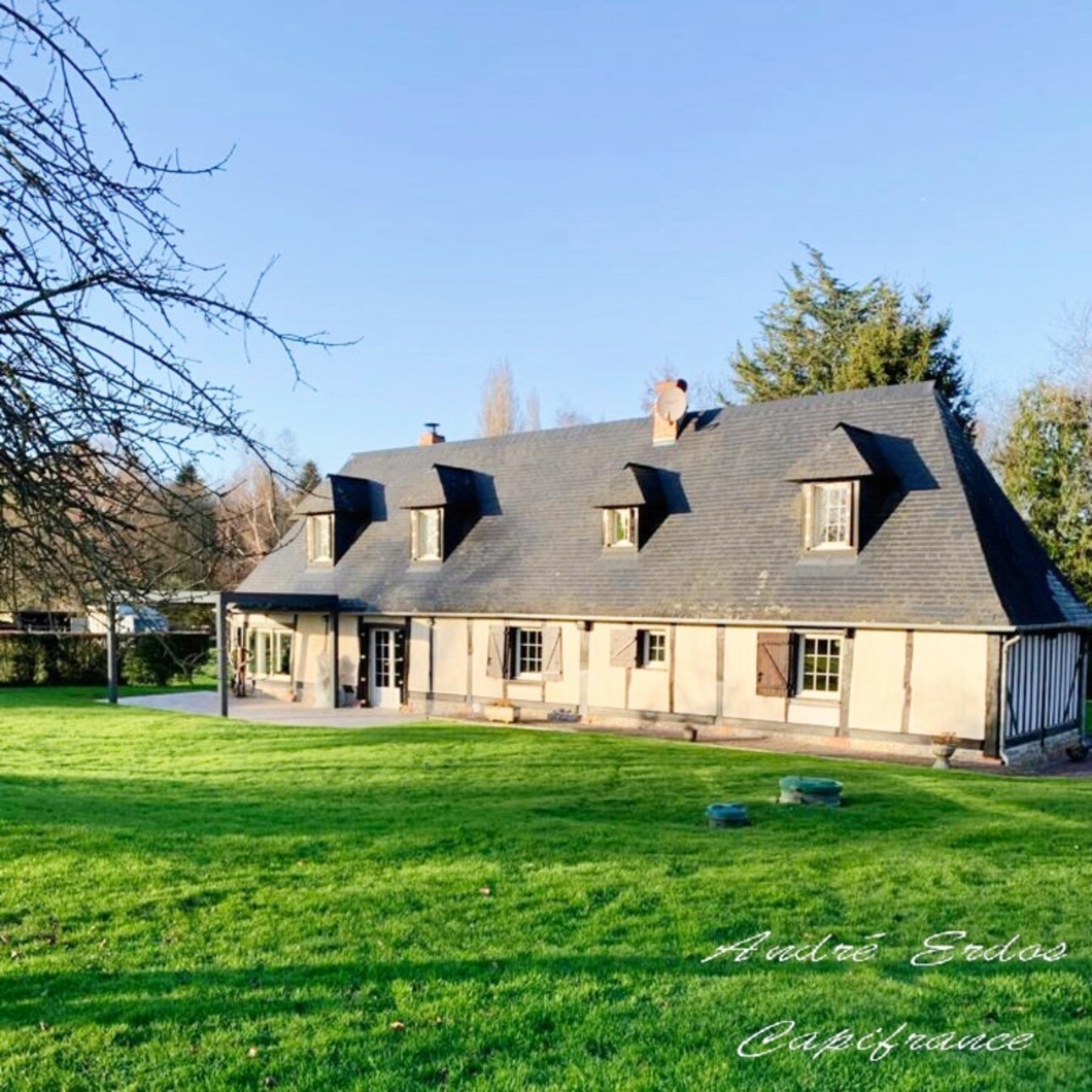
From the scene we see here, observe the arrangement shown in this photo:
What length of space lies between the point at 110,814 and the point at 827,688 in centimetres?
1116

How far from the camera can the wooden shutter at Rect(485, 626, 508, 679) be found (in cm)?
1883

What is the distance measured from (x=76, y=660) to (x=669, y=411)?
19347mm

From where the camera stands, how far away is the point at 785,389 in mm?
33062

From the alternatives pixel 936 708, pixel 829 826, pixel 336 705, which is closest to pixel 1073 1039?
pixel 829 826

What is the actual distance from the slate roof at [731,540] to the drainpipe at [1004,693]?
336mm

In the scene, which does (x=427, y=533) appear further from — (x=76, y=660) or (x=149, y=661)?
(x=76, y=660)

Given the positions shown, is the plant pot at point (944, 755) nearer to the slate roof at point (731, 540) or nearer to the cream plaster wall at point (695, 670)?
the slate roof at point (731, 540)

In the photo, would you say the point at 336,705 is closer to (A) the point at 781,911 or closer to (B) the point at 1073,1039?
(A) the point at 781,911

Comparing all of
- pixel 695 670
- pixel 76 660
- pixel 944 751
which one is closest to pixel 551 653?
pixel 695 670

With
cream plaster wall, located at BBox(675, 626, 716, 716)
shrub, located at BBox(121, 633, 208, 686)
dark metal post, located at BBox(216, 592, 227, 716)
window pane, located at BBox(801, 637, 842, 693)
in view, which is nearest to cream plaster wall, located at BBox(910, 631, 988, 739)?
window pane, located at BBox(801, 637, 842, 693)

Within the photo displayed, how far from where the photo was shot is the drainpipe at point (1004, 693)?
1356 centimetres

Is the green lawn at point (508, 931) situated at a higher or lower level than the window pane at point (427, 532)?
lower

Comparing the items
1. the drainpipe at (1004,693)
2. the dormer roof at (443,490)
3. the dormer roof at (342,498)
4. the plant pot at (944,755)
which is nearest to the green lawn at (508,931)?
the plant pot at (944,755)

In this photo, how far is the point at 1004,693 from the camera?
538 inches
